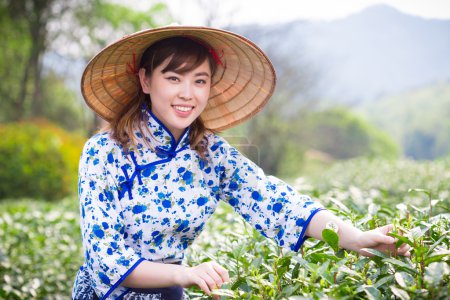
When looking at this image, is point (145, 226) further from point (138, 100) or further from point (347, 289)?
point (347, 289)

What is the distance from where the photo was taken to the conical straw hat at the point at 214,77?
1760 millimetres

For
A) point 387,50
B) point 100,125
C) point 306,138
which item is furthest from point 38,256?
point 387,50

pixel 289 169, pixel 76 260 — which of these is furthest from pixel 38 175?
pixel 289 169

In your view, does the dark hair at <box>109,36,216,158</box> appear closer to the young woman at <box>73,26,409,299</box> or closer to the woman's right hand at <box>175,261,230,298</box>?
the young woman at <box>73,26,409,299</box>

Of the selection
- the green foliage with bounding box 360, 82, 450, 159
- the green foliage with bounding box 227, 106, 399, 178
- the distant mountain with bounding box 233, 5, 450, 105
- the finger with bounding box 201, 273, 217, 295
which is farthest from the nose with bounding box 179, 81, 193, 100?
the distant mountain with bounding box 233, 5, 450, 105

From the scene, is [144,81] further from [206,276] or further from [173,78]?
[206,276]

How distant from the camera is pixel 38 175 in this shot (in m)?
9.30

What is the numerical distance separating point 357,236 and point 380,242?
82 millimetres

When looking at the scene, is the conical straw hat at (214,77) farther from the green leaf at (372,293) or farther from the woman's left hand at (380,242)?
the green leaf at (372,293)

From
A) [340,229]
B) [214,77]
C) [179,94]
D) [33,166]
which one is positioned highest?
[33,166]

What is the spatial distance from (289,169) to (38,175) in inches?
483

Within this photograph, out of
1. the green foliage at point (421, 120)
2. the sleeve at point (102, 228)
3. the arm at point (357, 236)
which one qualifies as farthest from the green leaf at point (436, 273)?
the green foliage at point (421, 120)

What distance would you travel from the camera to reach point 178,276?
139cm

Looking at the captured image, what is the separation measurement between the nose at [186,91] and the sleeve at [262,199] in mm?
253
